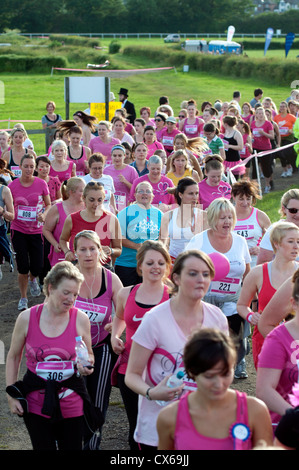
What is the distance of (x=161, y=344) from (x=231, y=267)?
7.56 feet

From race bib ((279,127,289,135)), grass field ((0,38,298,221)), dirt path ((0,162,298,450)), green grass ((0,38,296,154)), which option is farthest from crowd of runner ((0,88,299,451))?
green grass ((0,38,296,154))

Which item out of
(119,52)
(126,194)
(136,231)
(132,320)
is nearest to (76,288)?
(132,320)

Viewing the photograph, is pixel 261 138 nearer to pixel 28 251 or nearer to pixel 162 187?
pixel 162 187

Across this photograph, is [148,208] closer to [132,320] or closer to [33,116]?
[132,320]

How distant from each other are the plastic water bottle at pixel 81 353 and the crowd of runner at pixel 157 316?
0.04m

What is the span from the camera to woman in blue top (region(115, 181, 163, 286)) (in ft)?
25.6

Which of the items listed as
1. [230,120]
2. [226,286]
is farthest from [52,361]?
[230,120]

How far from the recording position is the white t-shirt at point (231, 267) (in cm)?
636

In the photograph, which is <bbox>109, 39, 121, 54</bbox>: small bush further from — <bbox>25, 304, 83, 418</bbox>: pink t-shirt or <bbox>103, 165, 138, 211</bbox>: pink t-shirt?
<bbox>25, 304, 83, 418</bbox>: pink t-shirt

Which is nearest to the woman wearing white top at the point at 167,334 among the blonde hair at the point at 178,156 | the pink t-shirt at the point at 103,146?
the blonde hair at the point at 178,156

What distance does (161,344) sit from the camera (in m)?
4.17

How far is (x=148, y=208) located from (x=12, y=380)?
364 cm

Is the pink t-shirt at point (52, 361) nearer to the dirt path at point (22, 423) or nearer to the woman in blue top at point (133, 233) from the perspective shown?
the dirt path at point (22, 423)

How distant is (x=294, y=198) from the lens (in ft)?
21.1
